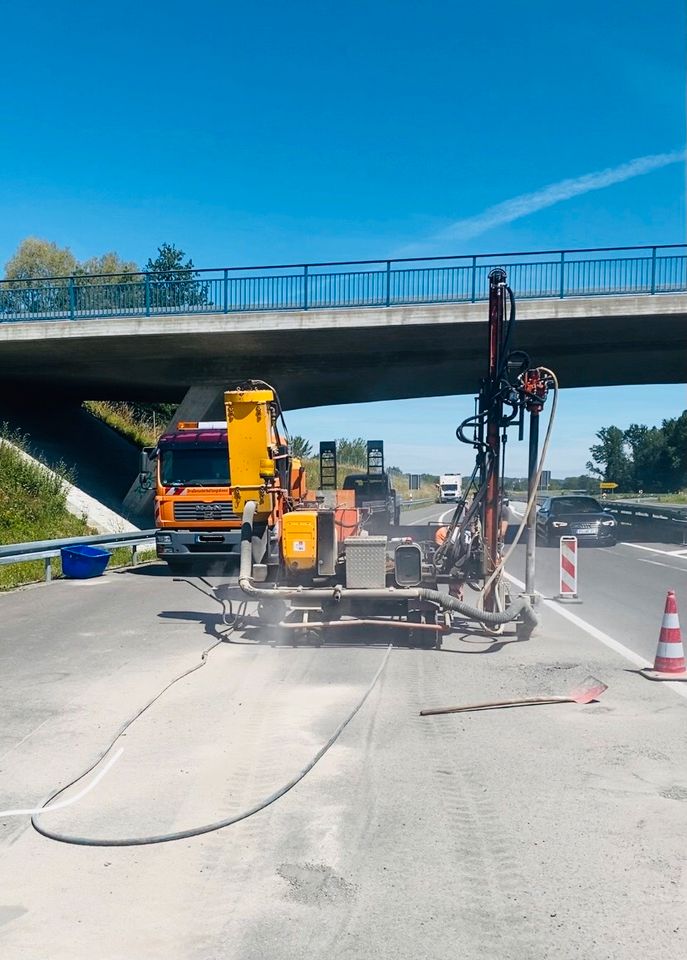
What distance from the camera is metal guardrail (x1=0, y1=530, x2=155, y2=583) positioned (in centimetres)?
1566

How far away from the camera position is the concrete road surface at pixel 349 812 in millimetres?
3668

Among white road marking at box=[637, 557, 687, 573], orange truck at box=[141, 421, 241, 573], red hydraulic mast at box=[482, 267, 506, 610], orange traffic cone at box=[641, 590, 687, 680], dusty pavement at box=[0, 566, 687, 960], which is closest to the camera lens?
dusty pavement at box=[0, 566, 687, 960]

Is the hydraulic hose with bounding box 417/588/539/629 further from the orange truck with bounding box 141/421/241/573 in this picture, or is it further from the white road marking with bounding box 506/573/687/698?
the orange truck with bounding box 141/421/241/573

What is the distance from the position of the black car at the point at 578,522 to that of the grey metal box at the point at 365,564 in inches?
673

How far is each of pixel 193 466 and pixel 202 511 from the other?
118cm

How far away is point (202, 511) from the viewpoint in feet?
58.8

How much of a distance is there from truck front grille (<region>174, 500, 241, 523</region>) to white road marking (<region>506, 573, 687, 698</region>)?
262 inches

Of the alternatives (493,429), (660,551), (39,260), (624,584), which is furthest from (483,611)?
(39,260)

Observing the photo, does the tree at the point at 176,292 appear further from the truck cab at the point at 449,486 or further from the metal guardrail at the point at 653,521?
the truck cab at the point at 449,486

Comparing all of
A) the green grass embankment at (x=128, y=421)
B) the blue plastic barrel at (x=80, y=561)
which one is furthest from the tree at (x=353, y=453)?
the blue plastic barrel at (x=80, y=561)

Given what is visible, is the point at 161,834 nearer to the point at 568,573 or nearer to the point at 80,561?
→ the point at 568,573

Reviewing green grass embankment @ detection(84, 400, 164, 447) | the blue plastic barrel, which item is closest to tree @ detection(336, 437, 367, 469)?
green grass embankment @ detection(84, 400, 164, 447)

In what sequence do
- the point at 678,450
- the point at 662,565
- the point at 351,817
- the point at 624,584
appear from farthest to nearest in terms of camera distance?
1. the point at 678,450
2. the point at 662,565
3. the point at 624,584
4. the point at 351,817

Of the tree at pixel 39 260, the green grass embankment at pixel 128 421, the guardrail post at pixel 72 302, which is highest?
the tree at pixel 39 260
